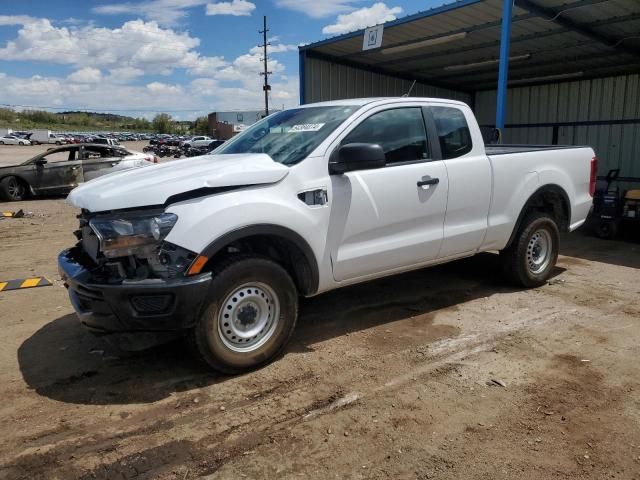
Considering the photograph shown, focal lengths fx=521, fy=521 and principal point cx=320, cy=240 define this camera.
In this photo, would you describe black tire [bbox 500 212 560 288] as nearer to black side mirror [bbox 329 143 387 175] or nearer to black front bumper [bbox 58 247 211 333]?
black side mirror [bbox 329 143 387 175]

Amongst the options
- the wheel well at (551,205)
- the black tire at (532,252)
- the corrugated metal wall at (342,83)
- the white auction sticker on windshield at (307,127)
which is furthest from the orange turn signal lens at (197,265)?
→ the corrugated metal wall at (342,83)

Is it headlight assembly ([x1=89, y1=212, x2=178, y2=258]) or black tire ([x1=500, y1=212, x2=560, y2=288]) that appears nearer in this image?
headlight assembly ([x1=89, y1=212, x2=178, y2=258])

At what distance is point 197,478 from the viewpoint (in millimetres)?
2662

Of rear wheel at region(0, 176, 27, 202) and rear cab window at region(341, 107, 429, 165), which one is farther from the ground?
rear cab window at region(341, 107, 429, 165)

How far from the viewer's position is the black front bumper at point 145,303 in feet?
10.6

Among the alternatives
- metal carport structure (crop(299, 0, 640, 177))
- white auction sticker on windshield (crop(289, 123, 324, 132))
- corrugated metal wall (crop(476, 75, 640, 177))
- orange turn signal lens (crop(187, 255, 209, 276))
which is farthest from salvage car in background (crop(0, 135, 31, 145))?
orange turn signal lens (crop(187, 255, 209, 276))

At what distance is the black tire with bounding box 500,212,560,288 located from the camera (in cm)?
556

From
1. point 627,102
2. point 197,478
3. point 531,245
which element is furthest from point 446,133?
point 627,102

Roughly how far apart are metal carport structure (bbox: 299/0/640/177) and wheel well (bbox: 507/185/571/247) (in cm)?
369

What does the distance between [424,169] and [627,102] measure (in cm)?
1309

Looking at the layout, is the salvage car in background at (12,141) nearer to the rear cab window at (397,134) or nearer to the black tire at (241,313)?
the rear cab window at (397,134)

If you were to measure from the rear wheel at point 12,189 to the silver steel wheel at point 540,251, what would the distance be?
1335 cm

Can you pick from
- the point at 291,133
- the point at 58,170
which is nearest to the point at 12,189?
the point at 58,170

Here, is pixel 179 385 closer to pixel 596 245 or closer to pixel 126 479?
pixel 126 479
